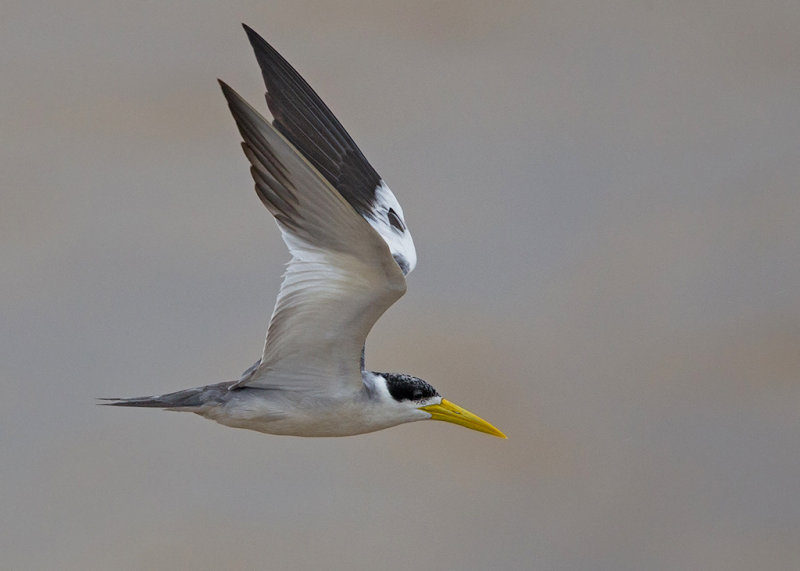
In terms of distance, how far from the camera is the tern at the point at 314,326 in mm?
2656

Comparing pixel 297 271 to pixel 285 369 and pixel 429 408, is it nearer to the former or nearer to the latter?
pixel 285 369

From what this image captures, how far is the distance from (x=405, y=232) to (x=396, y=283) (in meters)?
1.04

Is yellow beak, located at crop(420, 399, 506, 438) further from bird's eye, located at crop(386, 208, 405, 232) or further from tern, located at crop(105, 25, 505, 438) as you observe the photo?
bird's eye, located at crop(386, 208, 405, 232)

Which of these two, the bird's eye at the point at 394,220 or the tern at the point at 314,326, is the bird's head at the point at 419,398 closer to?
the tern at the point at 314,326

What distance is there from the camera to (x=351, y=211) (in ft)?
8.68

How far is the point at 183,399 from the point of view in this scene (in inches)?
118

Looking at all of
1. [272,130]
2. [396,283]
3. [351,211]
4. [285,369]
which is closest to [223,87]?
[272,130]

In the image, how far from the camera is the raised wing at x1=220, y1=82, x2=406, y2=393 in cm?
262

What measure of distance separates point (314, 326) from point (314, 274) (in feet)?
0.48

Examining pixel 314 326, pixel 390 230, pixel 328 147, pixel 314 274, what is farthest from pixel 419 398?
pixel 328 147

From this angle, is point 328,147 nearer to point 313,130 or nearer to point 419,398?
point 313,130

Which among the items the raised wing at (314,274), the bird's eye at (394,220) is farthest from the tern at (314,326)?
the bird's eye at (394,220)

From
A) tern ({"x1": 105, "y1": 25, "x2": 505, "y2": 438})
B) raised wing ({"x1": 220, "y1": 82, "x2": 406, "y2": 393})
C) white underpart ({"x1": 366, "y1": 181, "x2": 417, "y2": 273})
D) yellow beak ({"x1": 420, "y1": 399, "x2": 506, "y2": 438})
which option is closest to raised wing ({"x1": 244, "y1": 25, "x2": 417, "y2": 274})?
white underpart ({"x1": 366, "y1": 181, "x2": 417, "y2": 273})

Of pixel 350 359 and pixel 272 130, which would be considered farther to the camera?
pixel 350 359
